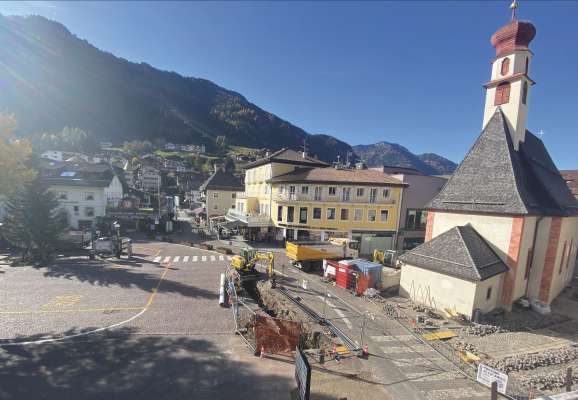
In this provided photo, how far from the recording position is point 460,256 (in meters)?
16.0

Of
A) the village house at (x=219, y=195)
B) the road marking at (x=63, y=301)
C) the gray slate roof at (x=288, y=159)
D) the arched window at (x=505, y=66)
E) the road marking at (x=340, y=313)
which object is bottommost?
the road marking at (x=63, y=301)

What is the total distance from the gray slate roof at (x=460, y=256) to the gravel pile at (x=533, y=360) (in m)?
3.93

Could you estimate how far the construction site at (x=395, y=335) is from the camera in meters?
10.3

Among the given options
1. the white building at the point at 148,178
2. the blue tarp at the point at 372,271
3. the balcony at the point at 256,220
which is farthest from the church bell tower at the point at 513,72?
the white building at the point at 148,178

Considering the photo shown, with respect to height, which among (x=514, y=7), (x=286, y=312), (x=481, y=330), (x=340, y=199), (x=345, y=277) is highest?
(x=514, y=7)

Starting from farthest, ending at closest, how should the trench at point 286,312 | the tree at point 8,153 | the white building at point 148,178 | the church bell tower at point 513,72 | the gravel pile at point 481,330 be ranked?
the white building at point 148,178 < the church bell tower at point 513,72 < the tree at point 8,153 < the gravel pile at point 481,330 < the trench at point 286,312

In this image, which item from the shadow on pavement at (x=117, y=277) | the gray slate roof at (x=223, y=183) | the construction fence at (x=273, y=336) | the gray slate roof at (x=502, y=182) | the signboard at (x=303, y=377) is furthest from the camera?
the gray slate roof at (x=223, y=183)

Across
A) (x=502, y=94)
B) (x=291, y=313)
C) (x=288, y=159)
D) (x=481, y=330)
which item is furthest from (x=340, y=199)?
(x=481, y=330)

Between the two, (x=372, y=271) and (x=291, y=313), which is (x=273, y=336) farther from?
(x=372, y=271)

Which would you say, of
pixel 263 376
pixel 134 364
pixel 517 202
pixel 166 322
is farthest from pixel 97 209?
pixel 517 202

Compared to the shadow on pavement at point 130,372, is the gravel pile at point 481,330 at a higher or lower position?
higher

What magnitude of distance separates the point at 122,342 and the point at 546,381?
1808 centimetres

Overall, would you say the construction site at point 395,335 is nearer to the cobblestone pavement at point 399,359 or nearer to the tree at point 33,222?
the cobblestone pavement at point 399,359

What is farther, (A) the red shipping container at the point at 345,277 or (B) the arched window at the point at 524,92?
(B) the arched window at the point at 524,92
